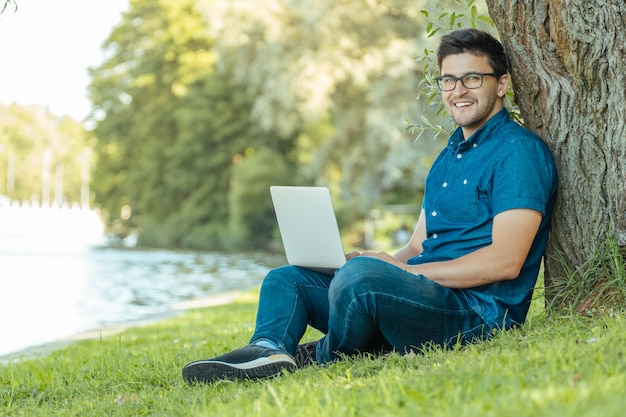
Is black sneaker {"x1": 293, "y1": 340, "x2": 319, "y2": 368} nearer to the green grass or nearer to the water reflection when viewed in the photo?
the green grass

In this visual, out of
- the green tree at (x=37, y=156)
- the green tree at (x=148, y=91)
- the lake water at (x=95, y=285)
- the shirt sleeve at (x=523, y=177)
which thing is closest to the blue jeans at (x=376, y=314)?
the shirt sleeve at (x=523, y=177)

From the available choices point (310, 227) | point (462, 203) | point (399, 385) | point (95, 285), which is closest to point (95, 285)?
point (95, 285)

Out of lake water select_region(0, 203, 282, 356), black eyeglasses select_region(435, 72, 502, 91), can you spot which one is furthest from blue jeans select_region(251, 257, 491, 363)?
lake water select_region(0, 203, 282, 356)

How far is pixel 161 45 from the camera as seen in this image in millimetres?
35969

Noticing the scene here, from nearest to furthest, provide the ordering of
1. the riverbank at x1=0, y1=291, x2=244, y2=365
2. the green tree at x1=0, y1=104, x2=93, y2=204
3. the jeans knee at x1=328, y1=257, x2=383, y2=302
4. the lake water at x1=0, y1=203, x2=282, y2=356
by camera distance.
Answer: the jeans knee at x1=328, y1=257, x2=383, y2=302, the riverbank at x1=0, y1=291, x2=244, y2=365, the lake water at x1=0, y1=203, x2=282, y2=356, the green tree at x1=0, y1=104, x2=93, y2=204

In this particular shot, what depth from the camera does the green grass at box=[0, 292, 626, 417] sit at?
2.33 meters

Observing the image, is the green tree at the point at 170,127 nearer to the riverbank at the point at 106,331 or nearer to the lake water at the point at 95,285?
the lake water at the point at 95,285

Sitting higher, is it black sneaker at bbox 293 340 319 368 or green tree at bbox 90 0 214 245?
green tree at bbox 90 0 214 245

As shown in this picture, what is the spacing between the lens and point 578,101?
3.63 meters

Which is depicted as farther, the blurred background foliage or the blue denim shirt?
the blurred background foliage

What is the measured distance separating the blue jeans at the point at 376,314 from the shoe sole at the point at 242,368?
147 mm

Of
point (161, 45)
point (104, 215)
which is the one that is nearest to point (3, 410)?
point (161, 45)

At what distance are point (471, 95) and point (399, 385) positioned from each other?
146cm

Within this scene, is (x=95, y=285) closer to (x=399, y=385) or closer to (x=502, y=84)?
(x=502, y=84)
